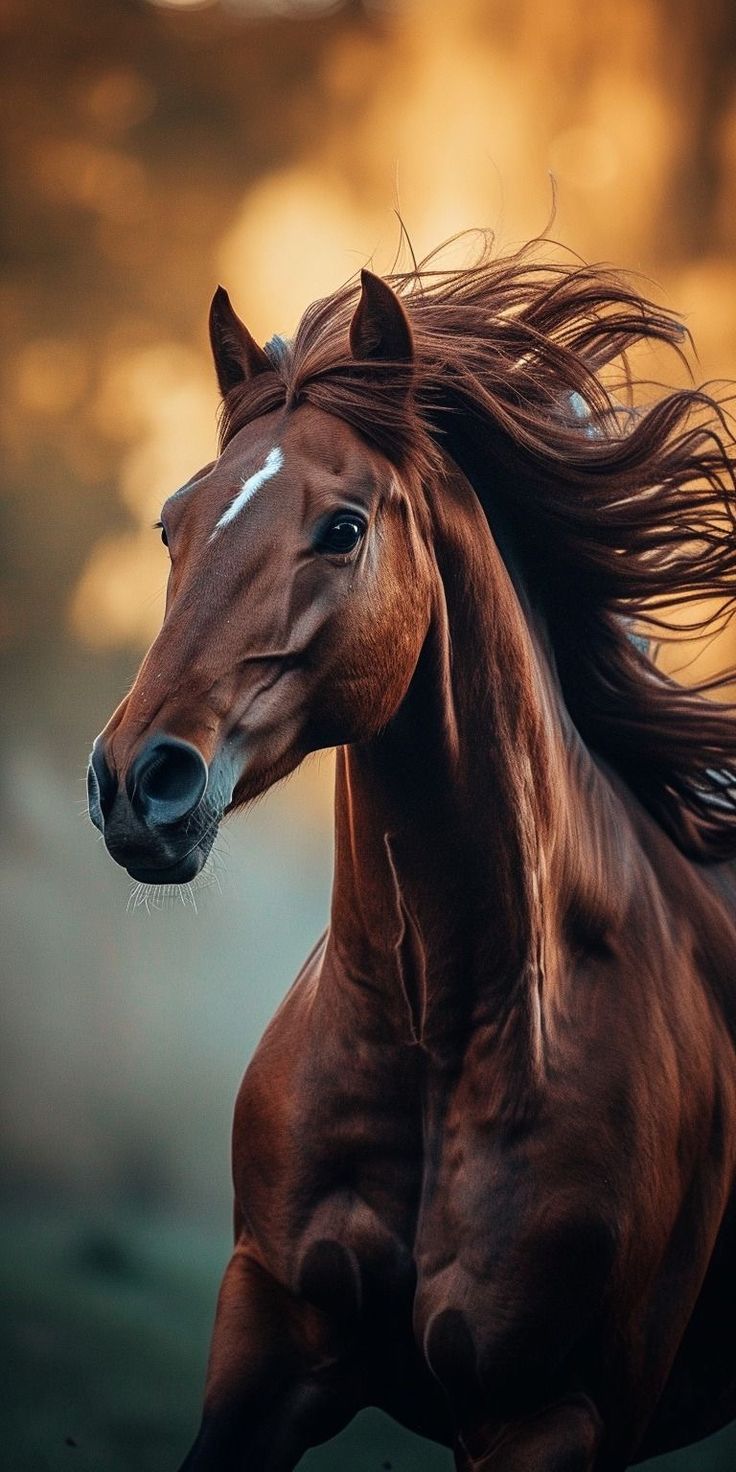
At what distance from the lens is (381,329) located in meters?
1.13

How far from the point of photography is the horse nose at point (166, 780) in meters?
0.92

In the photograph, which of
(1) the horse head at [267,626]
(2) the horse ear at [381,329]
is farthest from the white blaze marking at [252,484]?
(2) the horse ear at [381,329]

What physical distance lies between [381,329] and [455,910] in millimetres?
443

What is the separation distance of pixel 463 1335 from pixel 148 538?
8.05 feet

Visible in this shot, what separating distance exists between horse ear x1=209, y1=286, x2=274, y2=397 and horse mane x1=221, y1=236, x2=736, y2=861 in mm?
19

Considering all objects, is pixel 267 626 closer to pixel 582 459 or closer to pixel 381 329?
pixel 381 329

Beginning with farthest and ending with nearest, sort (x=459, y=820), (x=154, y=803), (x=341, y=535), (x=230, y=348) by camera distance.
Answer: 1. (x=230, y=348)
2. (x=459, y=820)
3. (x=341, y=535)
4. (x=154, y=803)

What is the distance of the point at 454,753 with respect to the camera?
1143 millimetres

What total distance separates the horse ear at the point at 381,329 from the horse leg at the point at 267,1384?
755 millimetres

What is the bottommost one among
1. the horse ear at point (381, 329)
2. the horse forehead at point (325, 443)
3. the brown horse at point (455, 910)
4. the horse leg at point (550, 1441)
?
the horse leg at point (550, 1441)

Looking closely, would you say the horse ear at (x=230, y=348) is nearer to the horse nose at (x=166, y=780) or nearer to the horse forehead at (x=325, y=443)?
the horse forehead at (x=325, y=443)

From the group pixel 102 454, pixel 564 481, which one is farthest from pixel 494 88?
pixel 564 481

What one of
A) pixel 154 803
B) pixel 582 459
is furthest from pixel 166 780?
pixel 582 459

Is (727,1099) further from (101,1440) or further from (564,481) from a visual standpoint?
(101,1440)
